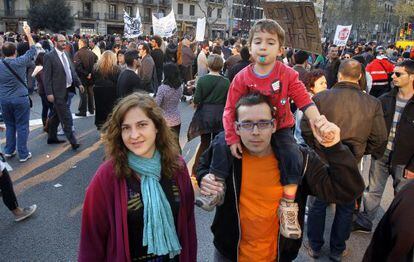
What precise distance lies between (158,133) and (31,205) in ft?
10.9

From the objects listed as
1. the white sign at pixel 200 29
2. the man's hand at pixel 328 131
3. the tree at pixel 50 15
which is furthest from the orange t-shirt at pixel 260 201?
the tree at pixel 50 15

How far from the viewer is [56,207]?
4.79 m

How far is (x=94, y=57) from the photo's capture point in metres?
9.82

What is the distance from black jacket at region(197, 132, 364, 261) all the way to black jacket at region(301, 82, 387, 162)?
1345 mm

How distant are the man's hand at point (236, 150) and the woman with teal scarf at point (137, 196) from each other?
39 cm

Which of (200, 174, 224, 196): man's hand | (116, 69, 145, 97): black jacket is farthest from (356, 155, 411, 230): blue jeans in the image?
(116, 69, 145, 97): black jacket

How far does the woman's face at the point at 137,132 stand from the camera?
2186 mm

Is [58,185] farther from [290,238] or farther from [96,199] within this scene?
[290,238]

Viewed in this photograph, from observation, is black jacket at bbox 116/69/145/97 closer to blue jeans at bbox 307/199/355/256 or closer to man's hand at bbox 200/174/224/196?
blue jeans at bbox 307/199/355/256

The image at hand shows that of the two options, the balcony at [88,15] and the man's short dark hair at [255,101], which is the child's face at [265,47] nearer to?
the man's short dark hair at [255,101]

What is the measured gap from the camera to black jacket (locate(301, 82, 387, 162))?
354cm

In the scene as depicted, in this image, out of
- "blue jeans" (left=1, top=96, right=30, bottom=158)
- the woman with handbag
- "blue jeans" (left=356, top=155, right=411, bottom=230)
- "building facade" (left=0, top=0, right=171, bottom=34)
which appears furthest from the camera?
"building facade" (left=0, top=0, right=171, bottom=34)

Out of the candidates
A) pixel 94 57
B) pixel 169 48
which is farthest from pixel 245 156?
pixel 169 48

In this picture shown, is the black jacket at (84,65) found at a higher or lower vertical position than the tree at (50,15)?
lower
